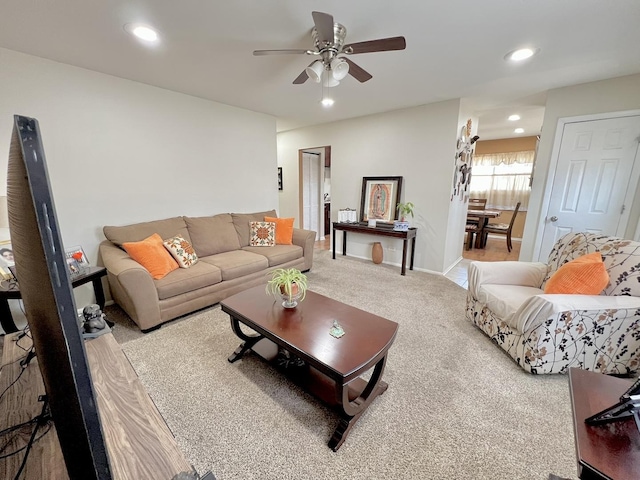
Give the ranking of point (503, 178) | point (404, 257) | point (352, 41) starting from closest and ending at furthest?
point (352, 41)
point (404, 257)
point (503, 178)

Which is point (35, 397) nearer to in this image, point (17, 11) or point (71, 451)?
point (71, 451)

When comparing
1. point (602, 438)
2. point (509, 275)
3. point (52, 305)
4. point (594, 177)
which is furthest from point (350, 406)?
point (594, 177)

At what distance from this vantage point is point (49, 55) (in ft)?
7.50

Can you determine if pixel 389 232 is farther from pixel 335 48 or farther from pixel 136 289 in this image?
pixel 136 289

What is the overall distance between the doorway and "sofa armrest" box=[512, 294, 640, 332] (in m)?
4.54

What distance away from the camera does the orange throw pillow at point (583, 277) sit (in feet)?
5.78

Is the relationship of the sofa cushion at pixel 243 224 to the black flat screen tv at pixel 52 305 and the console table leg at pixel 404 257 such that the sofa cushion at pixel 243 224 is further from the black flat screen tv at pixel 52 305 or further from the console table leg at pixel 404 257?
the black flat screen tv at pixel 52 305

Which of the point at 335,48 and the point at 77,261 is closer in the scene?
the point at 335,48

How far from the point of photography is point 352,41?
2.09 metres

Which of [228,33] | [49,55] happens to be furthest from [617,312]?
[49,55]

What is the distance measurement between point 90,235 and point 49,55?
5.27ft

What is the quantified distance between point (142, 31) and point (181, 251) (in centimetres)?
189

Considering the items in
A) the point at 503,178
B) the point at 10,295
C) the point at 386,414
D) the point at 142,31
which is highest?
the point at 142,31

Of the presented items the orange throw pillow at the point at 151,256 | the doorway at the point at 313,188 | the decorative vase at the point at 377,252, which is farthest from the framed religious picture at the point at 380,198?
the orange throw pillow at the point at 151,256
